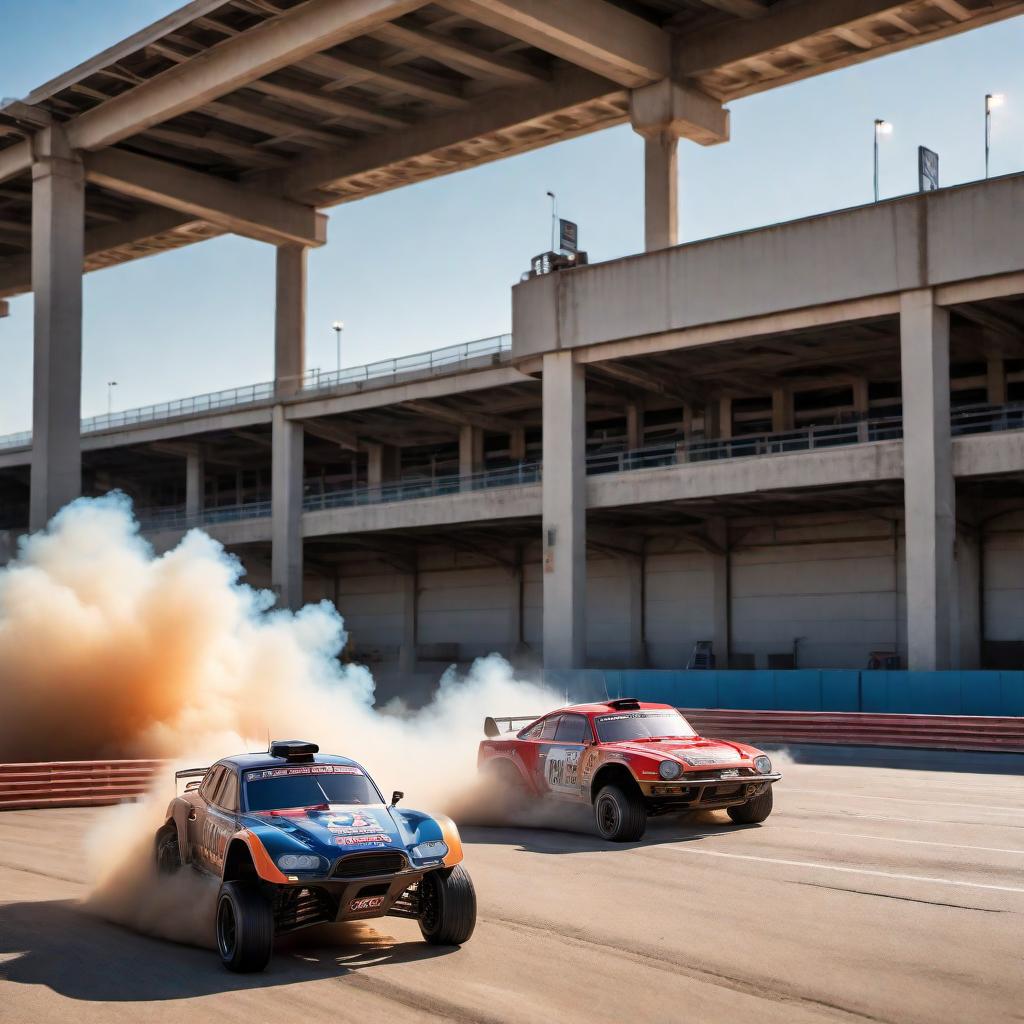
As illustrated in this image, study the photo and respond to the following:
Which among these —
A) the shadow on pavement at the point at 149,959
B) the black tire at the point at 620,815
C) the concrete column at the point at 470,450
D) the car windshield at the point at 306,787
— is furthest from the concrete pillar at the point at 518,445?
the shadow on pavement at the point at 149,959

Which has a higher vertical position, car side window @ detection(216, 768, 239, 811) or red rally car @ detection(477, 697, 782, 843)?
car side window @ detection(216, 768, 239, 811)

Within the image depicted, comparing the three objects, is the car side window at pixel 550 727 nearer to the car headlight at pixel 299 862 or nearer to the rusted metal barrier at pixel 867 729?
the car headlight at pixel 299 862

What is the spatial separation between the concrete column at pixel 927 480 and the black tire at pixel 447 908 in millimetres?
24822

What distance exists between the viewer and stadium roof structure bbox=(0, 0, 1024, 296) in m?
38.3

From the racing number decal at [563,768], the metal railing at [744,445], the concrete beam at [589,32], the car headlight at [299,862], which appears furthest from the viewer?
the metal railing at [744,445]

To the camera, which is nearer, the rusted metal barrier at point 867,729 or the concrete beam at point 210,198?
the rusted metal barrier at point 867,729

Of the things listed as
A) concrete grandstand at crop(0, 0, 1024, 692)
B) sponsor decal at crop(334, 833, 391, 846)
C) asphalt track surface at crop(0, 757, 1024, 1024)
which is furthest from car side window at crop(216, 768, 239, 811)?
concrete grandstand at crop(0, 0, 1024, 692)

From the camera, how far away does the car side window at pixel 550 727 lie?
1583cm

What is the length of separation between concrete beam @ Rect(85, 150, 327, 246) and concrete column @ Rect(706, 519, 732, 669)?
22.9m

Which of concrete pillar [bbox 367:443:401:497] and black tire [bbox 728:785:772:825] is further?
concrete pillar [bbox 367:443:401:497]

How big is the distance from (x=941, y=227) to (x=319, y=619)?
738 inches

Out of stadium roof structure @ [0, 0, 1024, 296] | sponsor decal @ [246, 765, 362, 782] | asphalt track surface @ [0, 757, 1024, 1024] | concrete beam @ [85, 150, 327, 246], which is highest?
stadium roof structure @ [0, 0, 1024, 296]

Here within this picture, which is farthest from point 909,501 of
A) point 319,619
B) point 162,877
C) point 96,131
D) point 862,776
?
point 96,131

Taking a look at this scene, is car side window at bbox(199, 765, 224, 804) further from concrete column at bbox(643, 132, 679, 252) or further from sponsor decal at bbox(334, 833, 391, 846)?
concrete column at bbox(643, 132, 679, 252)
